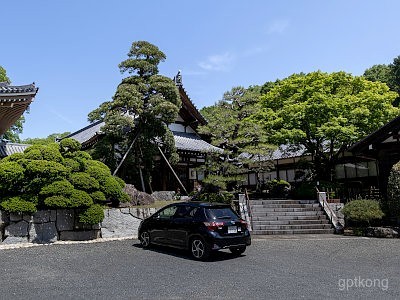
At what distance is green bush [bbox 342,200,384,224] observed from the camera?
13336mm

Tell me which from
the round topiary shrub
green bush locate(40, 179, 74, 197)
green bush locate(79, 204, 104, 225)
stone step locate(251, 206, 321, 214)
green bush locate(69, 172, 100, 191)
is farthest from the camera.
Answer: stone step locate(251, 206, 321, 214)

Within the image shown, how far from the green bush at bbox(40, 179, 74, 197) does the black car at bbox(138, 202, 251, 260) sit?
4030mm

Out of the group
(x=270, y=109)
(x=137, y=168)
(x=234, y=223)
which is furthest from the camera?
(x=270, y=109)

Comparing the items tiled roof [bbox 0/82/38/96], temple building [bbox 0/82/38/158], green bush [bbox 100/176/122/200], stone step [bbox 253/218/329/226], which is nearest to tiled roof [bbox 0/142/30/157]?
temple building [bbox 0/82/38/158]

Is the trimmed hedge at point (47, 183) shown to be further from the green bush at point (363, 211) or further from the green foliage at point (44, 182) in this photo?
the green bush at point (363, 211)

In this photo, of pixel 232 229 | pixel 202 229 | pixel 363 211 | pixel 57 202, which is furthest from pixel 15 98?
pixel 363 211

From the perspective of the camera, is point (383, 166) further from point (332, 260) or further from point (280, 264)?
point (280, 264)

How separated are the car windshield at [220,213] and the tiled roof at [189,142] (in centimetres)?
1251

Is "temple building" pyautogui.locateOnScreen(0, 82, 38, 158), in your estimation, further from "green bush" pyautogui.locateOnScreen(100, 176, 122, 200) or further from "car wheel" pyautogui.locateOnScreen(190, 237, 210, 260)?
"car wheel" pyautogui.locateOnScreen(190, 237, 210, 260)

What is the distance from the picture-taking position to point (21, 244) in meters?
11.5

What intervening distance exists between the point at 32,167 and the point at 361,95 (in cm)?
1824

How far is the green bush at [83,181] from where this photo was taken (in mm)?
12477

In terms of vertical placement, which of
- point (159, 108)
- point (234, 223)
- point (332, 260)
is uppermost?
point (159, 108)

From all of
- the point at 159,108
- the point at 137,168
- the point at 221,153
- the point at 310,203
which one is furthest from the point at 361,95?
the point at 137,168
